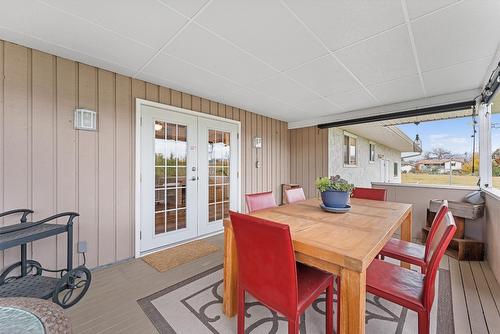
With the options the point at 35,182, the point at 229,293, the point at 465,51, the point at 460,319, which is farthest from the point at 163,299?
the point at 465,51

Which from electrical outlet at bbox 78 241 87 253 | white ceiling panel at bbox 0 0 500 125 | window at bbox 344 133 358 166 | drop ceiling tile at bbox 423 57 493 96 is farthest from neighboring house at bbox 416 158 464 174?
electrical outlet at bbox 78 241 87 253

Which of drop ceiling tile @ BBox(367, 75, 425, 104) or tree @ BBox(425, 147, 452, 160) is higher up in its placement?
drop ceiling tile @ BBox(367, 75, 425, 104)

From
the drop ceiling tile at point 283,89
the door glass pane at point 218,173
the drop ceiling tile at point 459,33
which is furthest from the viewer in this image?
the door glass pane at point 218,173

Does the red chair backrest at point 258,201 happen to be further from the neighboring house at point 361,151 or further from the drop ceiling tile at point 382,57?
the neighboring house at point 361,151

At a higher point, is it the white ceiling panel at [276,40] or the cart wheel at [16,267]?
the white ceiling panel at [276,40]

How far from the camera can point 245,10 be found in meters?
1.57

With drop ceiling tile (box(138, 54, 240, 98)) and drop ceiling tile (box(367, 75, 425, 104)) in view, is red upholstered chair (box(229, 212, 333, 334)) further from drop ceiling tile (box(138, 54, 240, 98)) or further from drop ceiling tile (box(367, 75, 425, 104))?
drop ceiling tile (box(367, 75, 425, 104))

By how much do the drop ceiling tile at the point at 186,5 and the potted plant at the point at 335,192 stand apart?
1810 mm

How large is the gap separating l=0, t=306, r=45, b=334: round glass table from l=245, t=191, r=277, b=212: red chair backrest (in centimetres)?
174

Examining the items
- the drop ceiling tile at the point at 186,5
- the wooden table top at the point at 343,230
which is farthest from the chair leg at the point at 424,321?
the drop ceiling tile at the point at 186,5

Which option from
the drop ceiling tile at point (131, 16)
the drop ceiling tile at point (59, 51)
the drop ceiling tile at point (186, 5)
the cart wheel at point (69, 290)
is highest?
the drop ceiling tile at point (131, 16)

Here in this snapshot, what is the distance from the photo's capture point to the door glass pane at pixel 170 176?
119 inches

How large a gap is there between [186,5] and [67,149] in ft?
6.43

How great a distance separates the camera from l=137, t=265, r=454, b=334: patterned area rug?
5.12 feet
